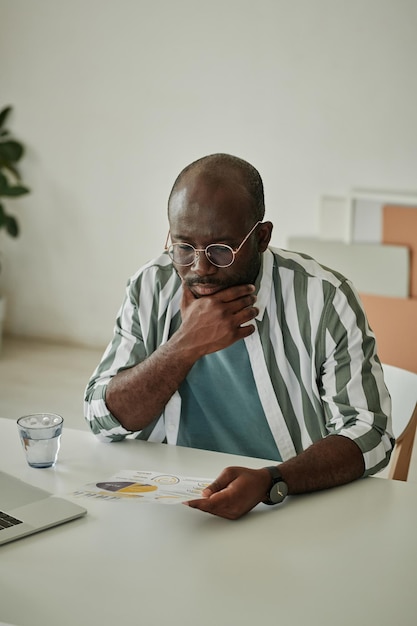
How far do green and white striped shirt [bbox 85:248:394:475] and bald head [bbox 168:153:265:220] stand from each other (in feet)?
0.58

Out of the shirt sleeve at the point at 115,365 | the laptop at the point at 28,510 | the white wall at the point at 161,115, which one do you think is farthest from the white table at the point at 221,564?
the white wall at the point at 161,115

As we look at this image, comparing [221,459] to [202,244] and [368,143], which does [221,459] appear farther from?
[368,143]

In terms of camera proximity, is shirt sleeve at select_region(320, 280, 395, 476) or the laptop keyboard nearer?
the laptop keyboard

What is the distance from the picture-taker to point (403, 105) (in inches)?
181

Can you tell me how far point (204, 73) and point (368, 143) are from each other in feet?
3.37

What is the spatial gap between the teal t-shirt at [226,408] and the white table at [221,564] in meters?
0.41

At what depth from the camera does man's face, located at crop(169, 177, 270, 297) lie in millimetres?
1820

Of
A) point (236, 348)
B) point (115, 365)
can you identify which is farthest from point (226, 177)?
point (115, 365)

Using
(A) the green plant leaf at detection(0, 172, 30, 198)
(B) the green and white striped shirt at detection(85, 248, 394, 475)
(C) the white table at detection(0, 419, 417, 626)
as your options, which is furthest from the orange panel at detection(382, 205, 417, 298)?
(C) the white table at detection(0, 419, 417, 626)

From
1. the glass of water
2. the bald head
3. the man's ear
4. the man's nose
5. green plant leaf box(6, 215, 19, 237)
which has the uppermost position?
the bald head

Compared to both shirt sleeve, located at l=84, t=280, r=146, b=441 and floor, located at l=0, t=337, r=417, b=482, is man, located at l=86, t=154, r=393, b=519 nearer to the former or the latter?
shirt sleeve, located at l=84, t=280, r=146, b=441

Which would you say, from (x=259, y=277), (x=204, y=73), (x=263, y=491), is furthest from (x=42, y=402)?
(x=263, y=491)

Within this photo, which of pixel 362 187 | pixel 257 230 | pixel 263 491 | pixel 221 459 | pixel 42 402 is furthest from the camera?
pixel 362 187

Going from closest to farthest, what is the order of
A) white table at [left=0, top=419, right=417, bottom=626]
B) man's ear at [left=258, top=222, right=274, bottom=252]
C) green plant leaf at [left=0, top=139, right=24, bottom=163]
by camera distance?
1. white table at [left=0, top=419, right=417, bottom=626]
2. man's ear at [left=258, top=222, right=274, bottom=252]
3. green plant leaf at [left=0, top=139, right=24, bottom=163]
